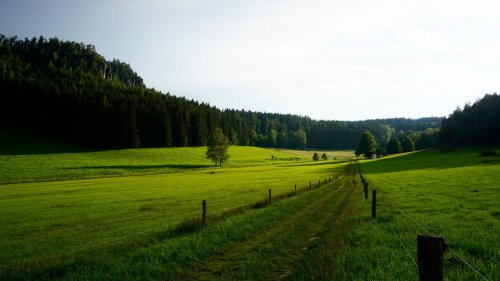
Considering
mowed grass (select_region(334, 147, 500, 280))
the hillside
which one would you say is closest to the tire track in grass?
the hillside

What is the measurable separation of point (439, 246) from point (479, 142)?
495ft

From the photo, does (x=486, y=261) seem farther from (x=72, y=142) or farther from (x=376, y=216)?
(x=72, y=142)

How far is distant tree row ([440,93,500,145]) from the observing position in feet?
422

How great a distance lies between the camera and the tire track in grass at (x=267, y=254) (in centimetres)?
1191

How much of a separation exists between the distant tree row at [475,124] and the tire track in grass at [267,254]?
137275 mm

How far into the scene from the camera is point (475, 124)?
136000 millimetres

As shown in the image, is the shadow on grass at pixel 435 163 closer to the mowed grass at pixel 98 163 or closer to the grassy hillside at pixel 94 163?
the grassy hillside at pixel 94 163

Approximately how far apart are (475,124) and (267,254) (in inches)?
Result: 6012

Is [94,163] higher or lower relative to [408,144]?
lower

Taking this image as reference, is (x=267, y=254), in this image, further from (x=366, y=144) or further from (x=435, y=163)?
(x=366, y=144)

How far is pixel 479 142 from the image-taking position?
12988 centimetres

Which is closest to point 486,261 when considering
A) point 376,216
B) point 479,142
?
point 376,216

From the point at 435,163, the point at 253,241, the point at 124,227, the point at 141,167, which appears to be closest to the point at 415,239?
the point at 253,241

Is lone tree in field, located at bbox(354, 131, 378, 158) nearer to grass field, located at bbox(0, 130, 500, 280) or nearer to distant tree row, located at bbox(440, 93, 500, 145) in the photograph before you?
distant tree row, located at bbox(440, 93, 500, 145)
